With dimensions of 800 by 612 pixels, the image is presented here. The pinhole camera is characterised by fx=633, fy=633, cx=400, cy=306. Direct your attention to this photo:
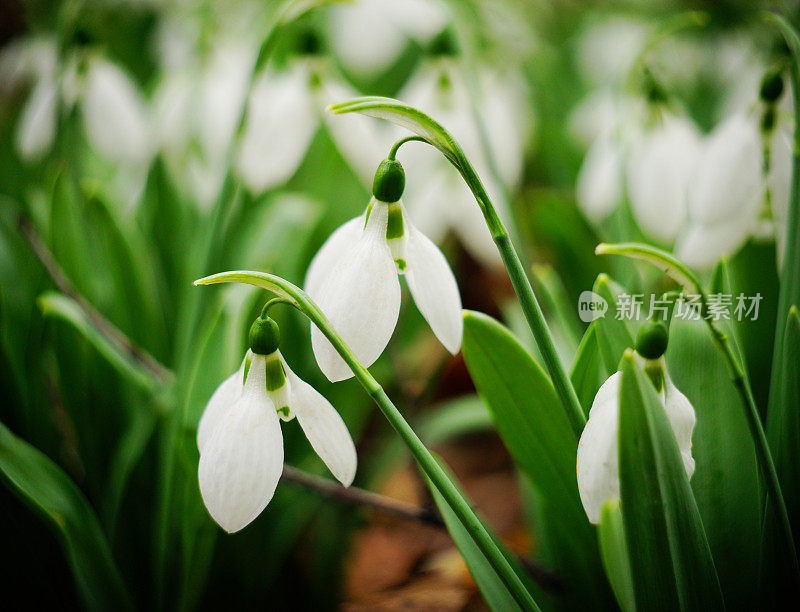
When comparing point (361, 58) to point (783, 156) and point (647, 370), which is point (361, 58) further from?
point (647, 370)

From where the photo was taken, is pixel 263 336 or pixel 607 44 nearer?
pixel 263 336

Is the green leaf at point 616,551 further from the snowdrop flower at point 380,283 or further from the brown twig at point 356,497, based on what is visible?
the brown twig at point 356,497

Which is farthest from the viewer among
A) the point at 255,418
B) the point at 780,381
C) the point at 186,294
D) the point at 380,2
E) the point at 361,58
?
the point at 361,58

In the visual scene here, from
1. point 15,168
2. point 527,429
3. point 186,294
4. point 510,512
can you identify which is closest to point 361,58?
point 15,168

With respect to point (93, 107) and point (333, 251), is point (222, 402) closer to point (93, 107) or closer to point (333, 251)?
point (333, 251)

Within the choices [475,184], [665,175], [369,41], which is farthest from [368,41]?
[475,184]

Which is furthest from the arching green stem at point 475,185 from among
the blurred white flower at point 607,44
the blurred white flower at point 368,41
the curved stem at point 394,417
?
the blurred white flower at point 607,44

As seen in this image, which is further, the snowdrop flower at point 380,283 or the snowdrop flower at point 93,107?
the snowdrop flower at point 93,107
